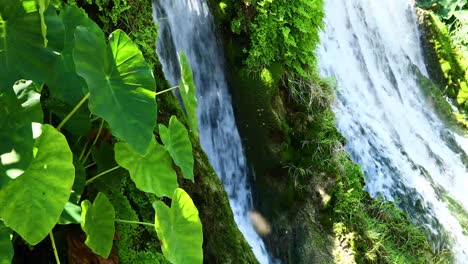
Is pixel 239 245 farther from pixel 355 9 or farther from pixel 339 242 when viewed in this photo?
pixel 355 9

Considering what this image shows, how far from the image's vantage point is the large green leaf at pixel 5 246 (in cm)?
150

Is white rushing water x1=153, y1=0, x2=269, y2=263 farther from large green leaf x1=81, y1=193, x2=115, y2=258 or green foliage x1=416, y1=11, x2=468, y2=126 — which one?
green foliage x1=416, y1=11, x2=468, y2=126

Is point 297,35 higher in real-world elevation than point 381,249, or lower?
higher

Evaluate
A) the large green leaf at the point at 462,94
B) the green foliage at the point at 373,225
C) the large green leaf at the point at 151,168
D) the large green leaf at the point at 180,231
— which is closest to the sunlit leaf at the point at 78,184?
the large green leaf at the point at 151,168

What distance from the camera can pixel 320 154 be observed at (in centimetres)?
461

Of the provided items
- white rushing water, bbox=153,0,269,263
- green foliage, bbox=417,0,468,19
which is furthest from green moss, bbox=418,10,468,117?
white rushing water, bbox=153,0,269,263

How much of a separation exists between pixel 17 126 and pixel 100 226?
45 cm

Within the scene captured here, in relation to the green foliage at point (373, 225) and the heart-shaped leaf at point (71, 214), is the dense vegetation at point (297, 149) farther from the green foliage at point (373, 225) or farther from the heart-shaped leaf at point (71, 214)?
the heart-shaped leaf at point (71, 214)

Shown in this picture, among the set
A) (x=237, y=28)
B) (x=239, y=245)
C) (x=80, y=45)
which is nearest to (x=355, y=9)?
(x=237, y=28)

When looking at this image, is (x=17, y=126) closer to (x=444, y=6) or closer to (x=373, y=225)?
(x=373, y=225)

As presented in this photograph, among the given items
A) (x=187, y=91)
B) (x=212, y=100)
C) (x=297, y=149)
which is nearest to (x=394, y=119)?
(x=297, y=149)

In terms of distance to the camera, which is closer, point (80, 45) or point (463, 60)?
point (80, 45)

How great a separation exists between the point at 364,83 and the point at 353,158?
1724mm

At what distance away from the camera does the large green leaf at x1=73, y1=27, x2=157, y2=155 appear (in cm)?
153
